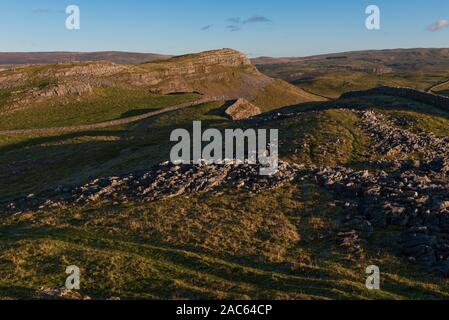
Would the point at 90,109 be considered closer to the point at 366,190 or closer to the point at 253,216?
the point at 253,216

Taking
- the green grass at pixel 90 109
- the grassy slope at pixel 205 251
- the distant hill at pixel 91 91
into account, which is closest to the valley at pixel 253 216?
the grassy slope at pixel 205 251

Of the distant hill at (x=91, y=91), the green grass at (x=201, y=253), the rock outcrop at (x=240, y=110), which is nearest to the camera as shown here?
the green grass at (x=201, y=253)

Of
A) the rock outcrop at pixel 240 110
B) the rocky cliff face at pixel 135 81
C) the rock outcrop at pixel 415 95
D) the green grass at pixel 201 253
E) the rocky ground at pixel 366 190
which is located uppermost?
the rocky cliff face at pixel 135 81

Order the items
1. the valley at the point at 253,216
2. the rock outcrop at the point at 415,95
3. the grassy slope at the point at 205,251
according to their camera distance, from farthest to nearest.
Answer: the rock outcrop at the point at 415,95, the valley at the point at 253,216, the grassy slope at the point at 205,251

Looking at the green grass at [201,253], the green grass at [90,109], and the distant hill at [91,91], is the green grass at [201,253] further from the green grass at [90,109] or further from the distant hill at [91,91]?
the distant hill at [91,91]

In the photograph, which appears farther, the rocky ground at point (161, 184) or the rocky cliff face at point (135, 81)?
the rocky cliff face at point (135, 81)

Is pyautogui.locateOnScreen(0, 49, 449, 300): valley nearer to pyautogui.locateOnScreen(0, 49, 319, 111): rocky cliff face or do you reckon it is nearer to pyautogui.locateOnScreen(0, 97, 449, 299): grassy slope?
pyautogui.locateOnScreen(0, 97, 449, 299): grassy slope

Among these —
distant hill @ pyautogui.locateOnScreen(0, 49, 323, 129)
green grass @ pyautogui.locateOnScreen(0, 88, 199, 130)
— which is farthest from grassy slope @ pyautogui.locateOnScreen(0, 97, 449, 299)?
distant hill @ pyautogui.locateOnScreen(0, 49, 323, 129)

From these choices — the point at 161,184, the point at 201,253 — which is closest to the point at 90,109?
the point at 161,184
